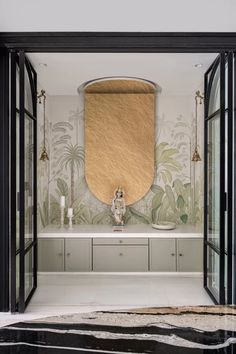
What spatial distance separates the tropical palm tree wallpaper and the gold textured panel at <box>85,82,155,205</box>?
122 mm

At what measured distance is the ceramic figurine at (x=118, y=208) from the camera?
190 inches

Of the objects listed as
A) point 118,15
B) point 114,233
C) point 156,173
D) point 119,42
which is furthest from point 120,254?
point 118,15

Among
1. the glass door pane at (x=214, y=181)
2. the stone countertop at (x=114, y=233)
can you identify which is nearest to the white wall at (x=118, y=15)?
the glass door pane at (x=214, y=181)

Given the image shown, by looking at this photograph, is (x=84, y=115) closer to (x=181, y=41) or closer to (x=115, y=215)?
(x=115, y=215)

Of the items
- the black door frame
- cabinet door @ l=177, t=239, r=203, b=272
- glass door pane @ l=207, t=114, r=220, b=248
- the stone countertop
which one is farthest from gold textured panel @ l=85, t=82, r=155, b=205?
the black door frame

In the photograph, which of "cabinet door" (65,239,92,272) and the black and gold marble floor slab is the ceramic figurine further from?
the black and gold marble floor slab

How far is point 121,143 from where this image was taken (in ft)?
16.5

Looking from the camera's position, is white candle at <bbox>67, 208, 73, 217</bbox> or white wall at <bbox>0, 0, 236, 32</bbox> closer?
white wall at <bbox>0, 0, 236, 32</bbox>

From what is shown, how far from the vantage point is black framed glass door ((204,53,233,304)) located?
3213mm

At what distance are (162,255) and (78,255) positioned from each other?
1.01 metres

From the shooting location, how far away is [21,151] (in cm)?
328

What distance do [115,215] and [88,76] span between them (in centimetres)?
177

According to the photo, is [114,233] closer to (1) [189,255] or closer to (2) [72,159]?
Answer: (1) [189,255]

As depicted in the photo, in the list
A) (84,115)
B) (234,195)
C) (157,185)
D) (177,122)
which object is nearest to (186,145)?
(177,122)
